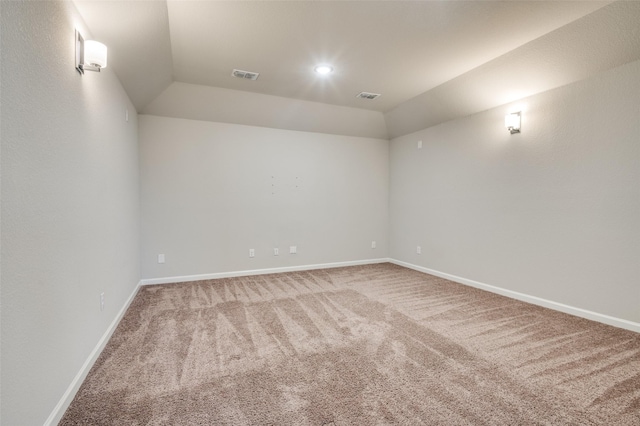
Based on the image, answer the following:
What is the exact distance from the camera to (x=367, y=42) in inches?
112

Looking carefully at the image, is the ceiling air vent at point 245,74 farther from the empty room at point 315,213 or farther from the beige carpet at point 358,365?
the beige carpet at point 358,365

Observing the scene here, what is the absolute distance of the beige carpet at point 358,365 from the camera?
1658 millimetres

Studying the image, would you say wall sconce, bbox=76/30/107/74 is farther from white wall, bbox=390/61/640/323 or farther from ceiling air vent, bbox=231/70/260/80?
white wall, bbox=390/61/640/323

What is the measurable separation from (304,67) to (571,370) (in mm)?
3546

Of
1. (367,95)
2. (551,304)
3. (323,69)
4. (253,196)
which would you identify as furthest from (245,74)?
(551,304)

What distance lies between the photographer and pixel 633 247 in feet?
8.88

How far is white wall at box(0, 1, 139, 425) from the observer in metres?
1.22

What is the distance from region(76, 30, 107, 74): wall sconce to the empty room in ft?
0.04

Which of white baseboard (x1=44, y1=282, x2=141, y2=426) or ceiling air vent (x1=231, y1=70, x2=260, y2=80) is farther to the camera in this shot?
ceiling air vent (x1=231, y1=70, x2=260, y2=80)

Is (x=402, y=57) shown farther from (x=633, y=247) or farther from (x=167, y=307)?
(x=167, y=307)

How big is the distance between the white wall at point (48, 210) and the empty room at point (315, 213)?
0.05ft

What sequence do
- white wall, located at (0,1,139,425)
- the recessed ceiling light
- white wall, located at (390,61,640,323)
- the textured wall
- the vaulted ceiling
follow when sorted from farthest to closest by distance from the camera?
the recessed ceiling light, white wall, located at (390,61,640,323), the textured wall, the vaulted ceiling, white wall, located at (0,1,139,425)

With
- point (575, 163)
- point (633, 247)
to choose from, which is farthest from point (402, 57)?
point (633, 247)

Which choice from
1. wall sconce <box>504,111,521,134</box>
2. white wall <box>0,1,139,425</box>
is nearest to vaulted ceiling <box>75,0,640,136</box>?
wall sconce <box>504,111,521,134</box>
